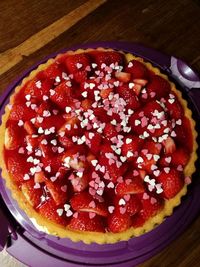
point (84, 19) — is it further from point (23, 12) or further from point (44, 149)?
point (44, 149)

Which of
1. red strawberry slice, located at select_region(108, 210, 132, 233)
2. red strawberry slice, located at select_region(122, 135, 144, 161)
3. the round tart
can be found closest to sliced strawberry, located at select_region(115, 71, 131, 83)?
the round tart

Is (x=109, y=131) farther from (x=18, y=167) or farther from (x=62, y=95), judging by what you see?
(x=18, y=167)

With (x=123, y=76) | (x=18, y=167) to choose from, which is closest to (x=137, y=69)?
(x=123, y=76)

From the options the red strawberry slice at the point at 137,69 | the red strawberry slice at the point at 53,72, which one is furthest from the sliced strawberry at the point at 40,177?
the red strawberry slice at the point at 137,69

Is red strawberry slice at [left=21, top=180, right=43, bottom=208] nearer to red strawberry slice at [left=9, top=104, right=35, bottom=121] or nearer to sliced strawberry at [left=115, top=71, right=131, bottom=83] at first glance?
red strawberry slice at [left=9, top=104, right=35, bottom=121]

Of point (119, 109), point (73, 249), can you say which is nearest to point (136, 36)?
point (119, 109)
